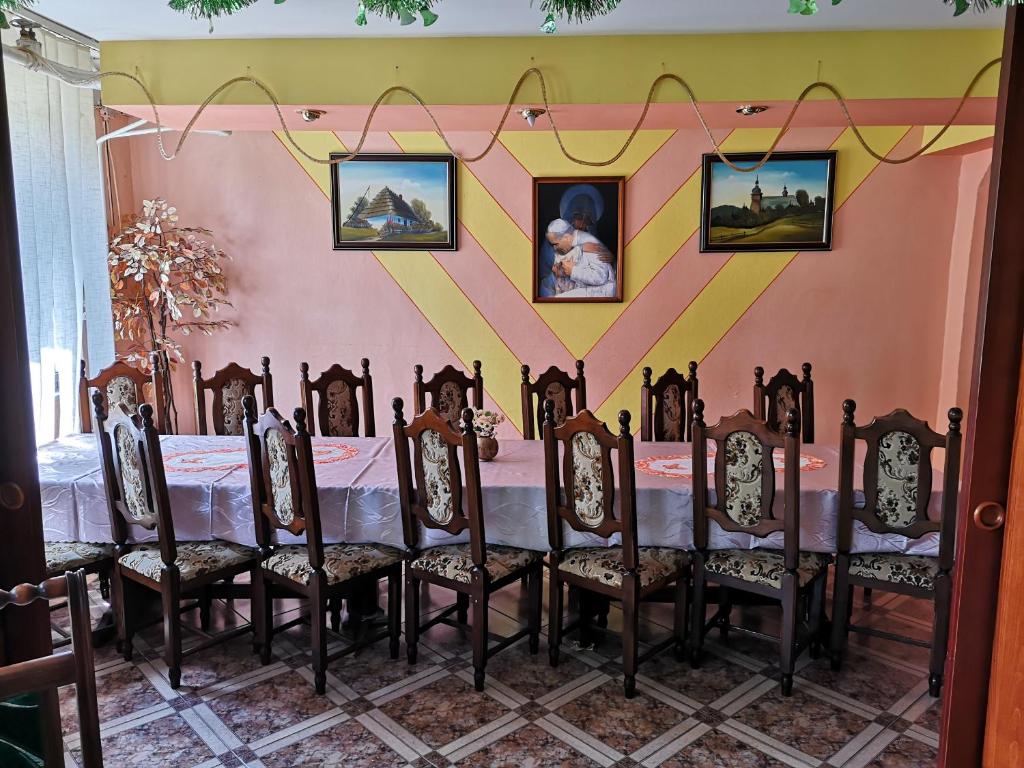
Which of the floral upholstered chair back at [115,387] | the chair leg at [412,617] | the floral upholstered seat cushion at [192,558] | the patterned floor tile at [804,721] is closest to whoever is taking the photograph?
the patterned floor tile at [804,721]

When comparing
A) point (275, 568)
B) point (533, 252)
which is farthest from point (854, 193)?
point (275, 568)

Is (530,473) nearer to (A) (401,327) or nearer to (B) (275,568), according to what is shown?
(B) (275,568)

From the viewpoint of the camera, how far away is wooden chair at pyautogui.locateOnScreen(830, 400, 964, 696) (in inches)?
111

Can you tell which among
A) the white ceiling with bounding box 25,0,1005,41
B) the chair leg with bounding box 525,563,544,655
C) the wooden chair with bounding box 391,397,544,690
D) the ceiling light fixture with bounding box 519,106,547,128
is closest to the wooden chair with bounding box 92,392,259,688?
the wooden chair with bounding box 391,397,544,690

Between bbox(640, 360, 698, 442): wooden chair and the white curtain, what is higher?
the white curtain

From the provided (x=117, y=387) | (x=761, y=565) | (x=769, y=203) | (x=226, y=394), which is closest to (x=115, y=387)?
(x=117, y=387)

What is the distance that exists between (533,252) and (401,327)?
102 centimetres

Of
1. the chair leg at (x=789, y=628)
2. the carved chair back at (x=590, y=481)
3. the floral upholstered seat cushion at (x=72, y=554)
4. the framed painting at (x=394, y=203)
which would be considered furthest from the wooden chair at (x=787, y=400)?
the floral upholstered seat cushion at (x=72, y=554)

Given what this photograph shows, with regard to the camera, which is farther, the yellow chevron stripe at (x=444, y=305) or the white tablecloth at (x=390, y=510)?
the yellow chevron stripe at (x=444, y=305)

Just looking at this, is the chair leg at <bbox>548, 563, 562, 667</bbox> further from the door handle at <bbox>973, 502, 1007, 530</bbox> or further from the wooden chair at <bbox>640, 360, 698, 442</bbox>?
the door handle at <bbox>973, 502, 1007, 530</bbox>

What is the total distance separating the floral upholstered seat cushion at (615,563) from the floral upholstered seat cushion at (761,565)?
0.46 feet

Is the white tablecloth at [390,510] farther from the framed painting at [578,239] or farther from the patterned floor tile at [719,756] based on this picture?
the framed painting at [578,239]

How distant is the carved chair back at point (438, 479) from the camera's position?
288 cm

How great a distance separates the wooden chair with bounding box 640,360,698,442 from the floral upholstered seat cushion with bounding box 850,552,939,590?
1345mm
